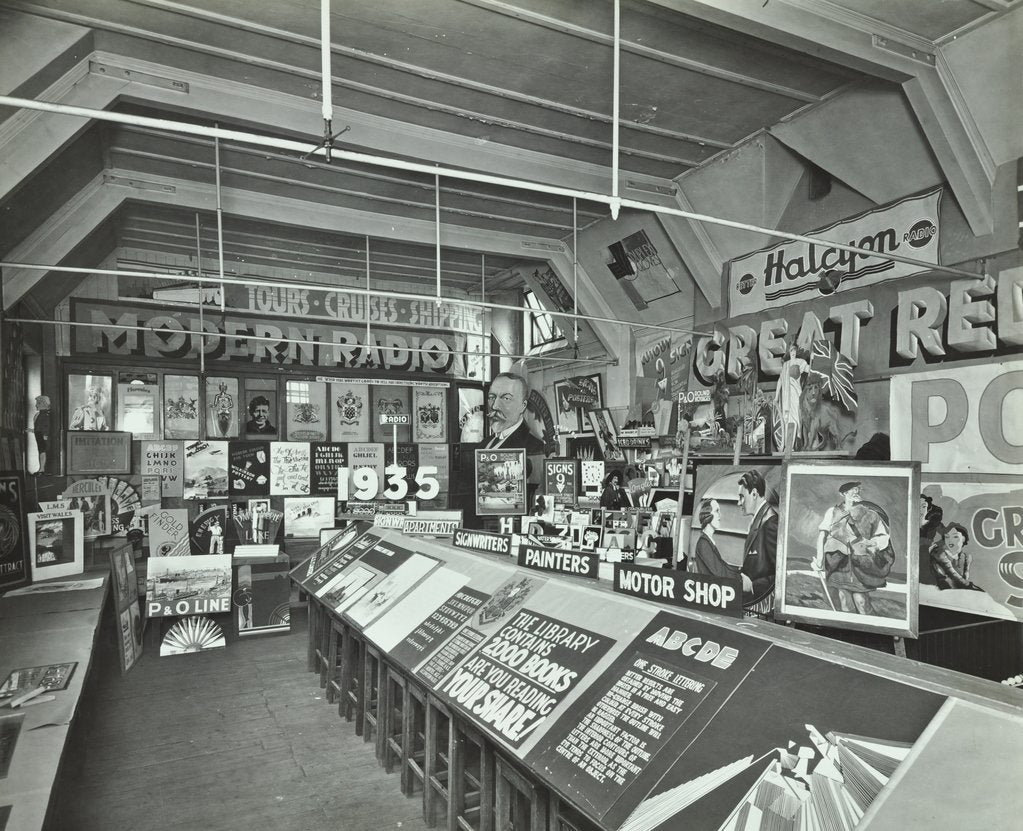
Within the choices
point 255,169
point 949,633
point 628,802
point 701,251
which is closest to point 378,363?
point 255,169

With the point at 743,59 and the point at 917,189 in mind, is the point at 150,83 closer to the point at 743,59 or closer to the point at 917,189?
the point at 743,59

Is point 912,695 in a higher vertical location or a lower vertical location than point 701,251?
lower

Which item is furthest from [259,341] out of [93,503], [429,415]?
[93,503]

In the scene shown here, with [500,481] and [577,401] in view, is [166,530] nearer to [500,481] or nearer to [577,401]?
[500,481]

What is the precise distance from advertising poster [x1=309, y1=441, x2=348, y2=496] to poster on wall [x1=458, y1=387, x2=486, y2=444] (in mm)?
2782

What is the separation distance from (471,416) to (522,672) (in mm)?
10711

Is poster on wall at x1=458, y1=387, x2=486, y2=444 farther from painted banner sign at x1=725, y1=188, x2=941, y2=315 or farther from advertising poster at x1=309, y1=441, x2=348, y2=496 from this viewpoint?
painted banner sign at x1=725, y1=188, x2=941, y2=315

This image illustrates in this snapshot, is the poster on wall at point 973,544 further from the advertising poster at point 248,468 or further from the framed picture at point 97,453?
the framed picture at point 97,453

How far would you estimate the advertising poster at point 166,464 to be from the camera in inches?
405

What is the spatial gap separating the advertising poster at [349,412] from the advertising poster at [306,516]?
187 cm

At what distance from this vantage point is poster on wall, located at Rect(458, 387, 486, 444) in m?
13.2

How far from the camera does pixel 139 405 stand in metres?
10.7

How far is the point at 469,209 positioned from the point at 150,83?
13.4ft

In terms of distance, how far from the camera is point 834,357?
5.56 metres
